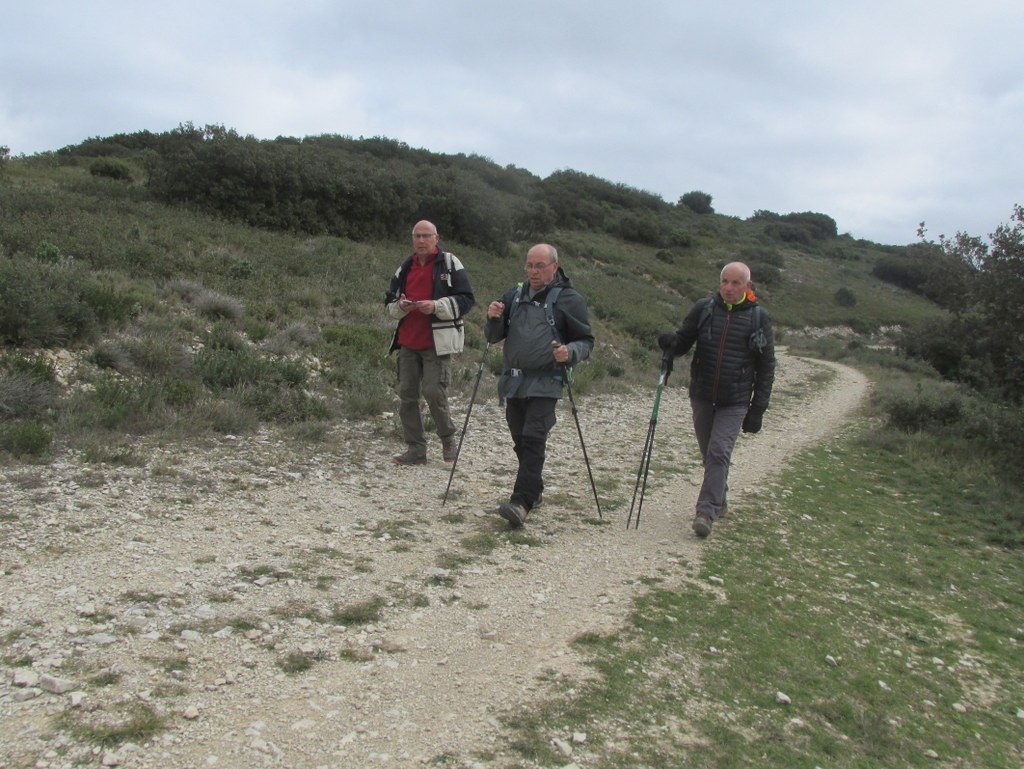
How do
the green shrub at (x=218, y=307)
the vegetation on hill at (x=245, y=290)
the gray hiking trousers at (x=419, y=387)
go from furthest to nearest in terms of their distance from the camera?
1. the green shrub at (x=218, y=307)
2. the vegetation on hill at (x=245, y=290)
3. the gray hiking trousers at (x=419, y=387)

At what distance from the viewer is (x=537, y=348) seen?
6039mm

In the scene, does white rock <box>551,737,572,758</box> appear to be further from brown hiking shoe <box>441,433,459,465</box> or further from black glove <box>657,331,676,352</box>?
brown hiking shoe <box>441,433,459,465</box>

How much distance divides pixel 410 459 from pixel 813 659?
4474 millimetres

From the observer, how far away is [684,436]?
11383 millimetres

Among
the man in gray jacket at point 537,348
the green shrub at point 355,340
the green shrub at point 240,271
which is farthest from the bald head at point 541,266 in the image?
the green shrub at point 240,271

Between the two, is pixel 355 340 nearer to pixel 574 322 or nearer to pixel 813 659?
pixel 574 322

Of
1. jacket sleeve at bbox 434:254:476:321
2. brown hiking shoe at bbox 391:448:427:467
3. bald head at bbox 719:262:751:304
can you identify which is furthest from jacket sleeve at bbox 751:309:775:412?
brown hiking shoe at bbox 391:448:427:467

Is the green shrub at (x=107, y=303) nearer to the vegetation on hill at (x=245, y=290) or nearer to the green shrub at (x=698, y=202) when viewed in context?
the vegetation on hill at (x=245, y=290)

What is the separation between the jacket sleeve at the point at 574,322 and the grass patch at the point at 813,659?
1985 millimetres

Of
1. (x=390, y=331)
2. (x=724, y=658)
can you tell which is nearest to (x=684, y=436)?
(x=390, y=331)

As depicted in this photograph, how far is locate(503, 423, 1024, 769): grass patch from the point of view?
11.0 feet

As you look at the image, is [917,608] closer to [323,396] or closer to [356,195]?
[323,396]

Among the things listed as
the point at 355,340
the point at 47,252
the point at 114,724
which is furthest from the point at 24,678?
the point at 47,252

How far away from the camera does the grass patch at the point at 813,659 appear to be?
337cm
